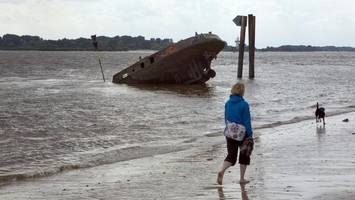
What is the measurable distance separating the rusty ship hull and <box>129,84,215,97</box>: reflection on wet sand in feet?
2.14

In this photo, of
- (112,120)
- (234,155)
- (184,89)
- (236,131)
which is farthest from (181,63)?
(236,131)

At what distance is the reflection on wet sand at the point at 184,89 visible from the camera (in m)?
32.7

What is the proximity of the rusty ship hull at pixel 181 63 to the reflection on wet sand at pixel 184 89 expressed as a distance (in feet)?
2.14

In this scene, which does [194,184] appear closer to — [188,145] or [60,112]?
[188,145]

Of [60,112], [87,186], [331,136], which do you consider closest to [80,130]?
[60,112]

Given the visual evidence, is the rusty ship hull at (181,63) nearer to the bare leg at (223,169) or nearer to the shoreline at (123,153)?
the shoreline at (123,153)

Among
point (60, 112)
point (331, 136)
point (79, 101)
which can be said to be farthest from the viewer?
point (79, 101)

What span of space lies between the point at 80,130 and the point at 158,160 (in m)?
6.32

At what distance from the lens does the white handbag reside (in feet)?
26.6

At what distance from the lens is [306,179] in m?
8.12

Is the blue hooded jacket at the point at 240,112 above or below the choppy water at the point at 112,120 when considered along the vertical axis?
above

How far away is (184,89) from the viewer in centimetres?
3575

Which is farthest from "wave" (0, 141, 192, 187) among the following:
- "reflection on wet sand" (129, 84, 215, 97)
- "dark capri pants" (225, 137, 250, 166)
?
"reflection on wet sand" (129, 84, 215, 97)

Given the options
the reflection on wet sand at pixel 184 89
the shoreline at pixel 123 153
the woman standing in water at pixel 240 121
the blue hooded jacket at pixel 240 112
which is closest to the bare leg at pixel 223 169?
the woman standing in water at pixel 240 121
